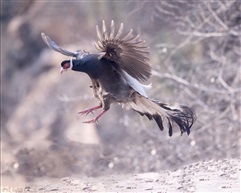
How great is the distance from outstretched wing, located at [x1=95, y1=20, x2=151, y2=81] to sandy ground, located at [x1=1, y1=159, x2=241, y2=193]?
2.26ft

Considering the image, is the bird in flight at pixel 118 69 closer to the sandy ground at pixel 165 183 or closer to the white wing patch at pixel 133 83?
the white wing patch at pixel 133 83

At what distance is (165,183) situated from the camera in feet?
11.3

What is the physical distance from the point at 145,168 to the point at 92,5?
342 centimetres

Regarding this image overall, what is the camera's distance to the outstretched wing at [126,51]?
2949 millimetres

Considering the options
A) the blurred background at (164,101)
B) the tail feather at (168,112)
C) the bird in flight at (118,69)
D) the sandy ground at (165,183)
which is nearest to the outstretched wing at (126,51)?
the bird in flight at (118,69)

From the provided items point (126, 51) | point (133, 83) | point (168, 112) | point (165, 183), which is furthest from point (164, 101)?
point (126, 51)

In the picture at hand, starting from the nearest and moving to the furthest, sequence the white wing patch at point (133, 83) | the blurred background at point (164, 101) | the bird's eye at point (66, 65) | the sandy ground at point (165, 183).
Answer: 1. the bird's eye at point (66, 65)
2. the white wing patch at point (133, 83)
3. the sandy ground at point (165, 183)
4. the blurred background at point (164, 101)

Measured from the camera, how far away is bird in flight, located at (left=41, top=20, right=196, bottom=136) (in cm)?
295

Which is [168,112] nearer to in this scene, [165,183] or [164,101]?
[165,183]

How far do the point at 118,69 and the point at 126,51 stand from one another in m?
0.13

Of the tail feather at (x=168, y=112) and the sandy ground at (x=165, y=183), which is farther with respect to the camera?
the sandy ground at (x=165, y=183)

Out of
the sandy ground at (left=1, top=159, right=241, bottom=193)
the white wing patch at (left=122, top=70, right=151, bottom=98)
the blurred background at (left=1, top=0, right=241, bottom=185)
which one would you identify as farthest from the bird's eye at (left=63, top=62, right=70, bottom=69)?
the blurred background at (left=1, top=0, right=241, bottom=185)

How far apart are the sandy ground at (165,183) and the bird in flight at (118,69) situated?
0.38m

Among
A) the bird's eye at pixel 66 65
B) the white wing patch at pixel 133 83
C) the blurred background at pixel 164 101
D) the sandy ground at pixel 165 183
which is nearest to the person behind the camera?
the bird's eye at pixel 66 65
